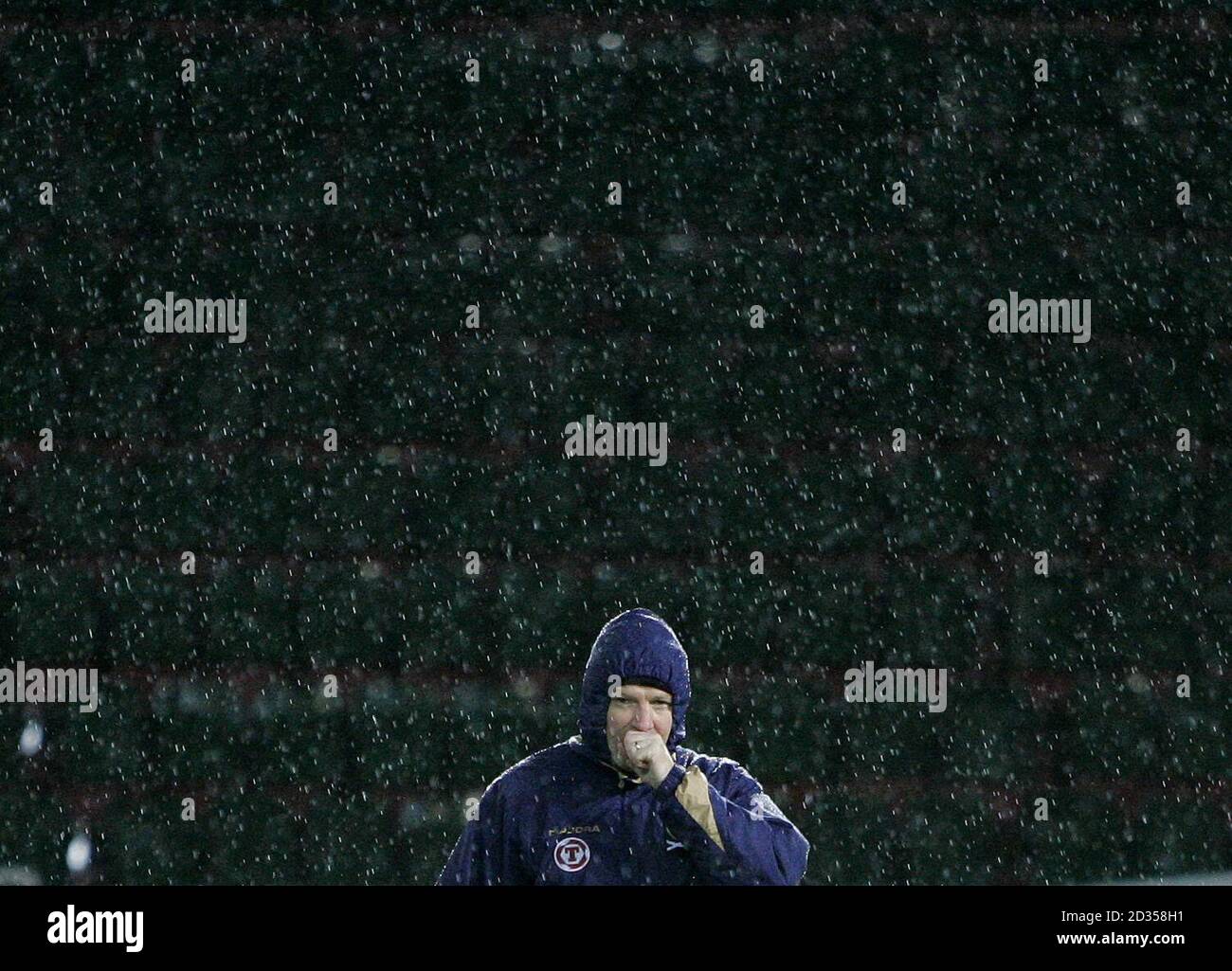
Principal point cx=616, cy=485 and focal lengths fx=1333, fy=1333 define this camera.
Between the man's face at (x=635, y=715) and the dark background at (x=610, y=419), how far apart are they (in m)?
1.85

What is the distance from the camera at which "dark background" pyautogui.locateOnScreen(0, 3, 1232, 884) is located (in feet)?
15.6

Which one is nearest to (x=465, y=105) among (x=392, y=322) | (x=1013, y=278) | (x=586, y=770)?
(x=392, y=322)

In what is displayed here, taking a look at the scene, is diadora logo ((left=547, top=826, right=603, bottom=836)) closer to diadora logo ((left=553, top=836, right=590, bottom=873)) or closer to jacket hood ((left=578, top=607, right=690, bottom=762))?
diadora logo ((left=553, top=836, right=590, bottom=873))

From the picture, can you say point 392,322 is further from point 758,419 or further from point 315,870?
point 315,870

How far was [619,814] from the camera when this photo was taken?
9.58 ft

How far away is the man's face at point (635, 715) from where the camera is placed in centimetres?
286

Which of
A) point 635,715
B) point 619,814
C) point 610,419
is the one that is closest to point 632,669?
point 635,715

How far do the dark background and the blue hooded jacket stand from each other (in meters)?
1.77

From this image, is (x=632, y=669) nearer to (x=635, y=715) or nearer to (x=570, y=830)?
(x=635, y=715)

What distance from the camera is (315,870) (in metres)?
4.71

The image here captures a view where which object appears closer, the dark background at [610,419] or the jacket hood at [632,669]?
the jacket hood at [632,669]

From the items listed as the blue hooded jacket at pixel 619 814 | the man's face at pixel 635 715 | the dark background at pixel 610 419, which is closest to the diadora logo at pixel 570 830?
the blue hooded jacket at pixel 619 814

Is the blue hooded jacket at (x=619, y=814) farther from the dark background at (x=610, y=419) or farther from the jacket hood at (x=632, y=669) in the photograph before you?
the dark background at (x=610, y=419)

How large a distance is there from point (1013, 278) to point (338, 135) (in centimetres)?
250
